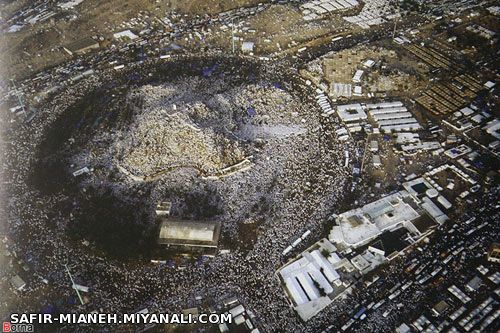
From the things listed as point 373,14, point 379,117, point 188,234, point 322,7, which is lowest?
point 379,117

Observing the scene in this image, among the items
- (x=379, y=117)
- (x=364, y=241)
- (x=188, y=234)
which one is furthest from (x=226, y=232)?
(x=379, y=117)

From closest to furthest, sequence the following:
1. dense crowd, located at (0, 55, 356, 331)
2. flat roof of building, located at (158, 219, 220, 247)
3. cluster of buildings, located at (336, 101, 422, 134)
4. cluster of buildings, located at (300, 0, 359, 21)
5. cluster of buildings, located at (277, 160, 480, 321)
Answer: cluster of buildings, located at (277, 160, 480, 321)
dense crowd, located at (0, 55, 356, 331)
flat roof of building, located at (158, 219, 220, 247)
cluster of buildings, located at (336, 101, 422, 134)
cluster of buildings, located at (300, 0, 359, 21)

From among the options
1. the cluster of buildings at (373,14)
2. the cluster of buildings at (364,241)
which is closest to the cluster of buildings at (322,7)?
the cluster of buildings at (373,14)

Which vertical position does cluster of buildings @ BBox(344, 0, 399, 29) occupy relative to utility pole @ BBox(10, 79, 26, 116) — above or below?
below

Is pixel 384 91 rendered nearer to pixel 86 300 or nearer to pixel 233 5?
pixel 233 5

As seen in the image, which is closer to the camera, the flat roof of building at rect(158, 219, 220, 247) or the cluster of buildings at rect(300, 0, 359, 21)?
the flat roof of building at rect(158, 219, 220, 247)

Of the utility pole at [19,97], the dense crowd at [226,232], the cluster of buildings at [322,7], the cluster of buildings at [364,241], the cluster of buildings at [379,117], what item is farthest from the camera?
the cluster of buildings at [322,7]

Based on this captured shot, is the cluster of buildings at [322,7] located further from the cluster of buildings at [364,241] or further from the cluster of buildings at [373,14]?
the cluster of buildings at [364,241]

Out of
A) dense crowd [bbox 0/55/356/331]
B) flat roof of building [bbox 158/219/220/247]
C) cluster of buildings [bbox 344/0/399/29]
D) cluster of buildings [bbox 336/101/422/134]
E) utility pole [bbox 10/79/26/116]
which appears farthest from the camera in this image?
cluster of buildings [bbox 344/0/399/29]

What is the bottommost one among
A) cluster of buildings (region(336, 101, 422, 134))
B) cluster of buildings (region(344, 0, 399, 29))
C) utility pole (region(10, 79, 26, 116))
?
cluster of buildings (region(336, 101, 422, 134))

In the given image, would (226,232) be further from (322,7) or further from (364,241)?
(322,7)

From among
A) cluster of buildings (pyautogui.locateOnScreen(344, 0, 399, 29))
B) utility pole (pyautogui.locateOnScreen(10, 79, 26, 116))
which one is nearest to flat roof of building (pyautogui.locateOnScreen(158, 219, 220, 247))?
utility pole (pyautogui.locateOnScreen(10, 79, 26, 116))

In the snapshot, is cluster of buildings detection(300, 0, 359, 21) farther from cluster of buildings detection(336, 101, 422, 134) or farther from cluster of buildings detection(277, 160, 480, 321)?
cluster of buildings detection(277, 160, 480, 321)

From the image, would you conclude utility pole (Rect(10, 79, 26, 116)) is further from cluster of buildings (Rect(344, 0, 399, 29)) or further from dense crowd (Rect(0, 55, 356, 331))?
cluster of buildings (Rect(344, 0, 399, 29))
